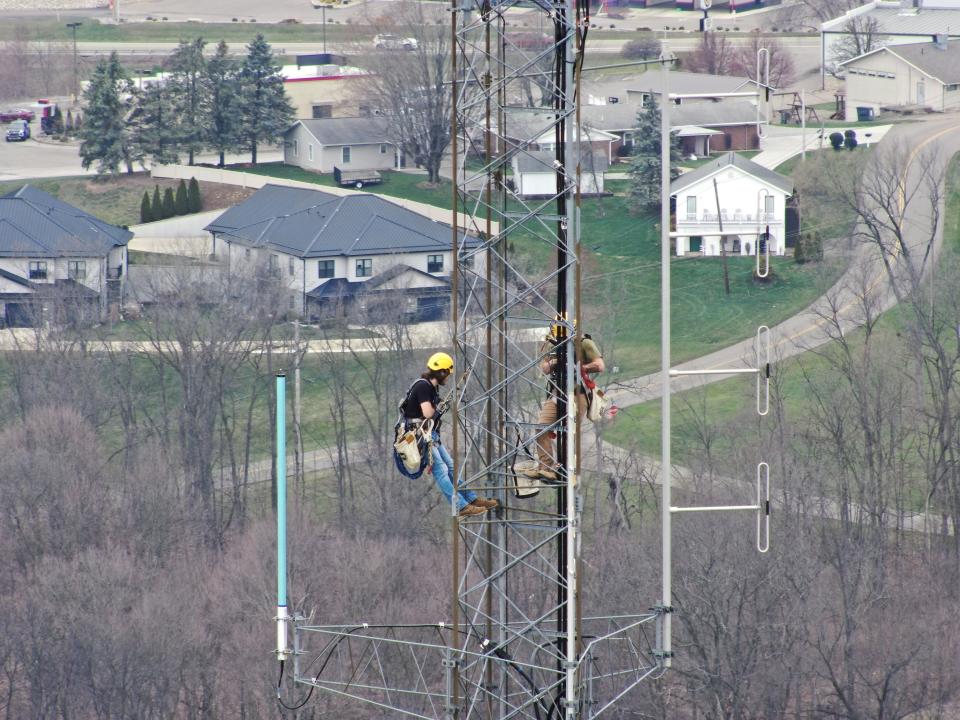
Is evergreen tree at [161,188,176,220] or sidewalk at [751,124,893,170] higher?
sidewalk at [751,124,893,170]

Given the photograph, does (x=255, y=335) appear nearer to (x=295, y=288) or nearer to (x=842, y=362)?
(x=295, y=288)

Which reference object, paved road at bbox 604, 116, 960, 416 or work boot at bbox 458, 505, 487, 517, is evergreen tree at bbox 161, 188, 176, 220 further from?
work boot at bbox 458, 505, 487, 517

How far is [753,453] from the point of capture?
5875 cm

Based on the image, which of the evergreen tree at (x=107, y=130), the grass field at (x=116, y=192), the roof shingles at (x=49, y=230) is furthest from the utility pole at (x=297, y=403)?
the evergreen tree at (x=107, y=130)

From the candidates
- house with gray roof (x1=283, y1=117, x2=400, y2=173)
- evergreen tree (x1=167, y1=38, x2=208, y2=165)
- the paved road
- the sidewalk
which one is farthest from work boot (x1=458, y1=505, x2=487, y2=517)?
evergreen tree (x1=167, y1=38, x2=208, y2=165)

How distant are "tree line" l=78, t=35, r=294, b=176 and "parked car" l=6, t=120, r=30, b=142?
10.5 meters

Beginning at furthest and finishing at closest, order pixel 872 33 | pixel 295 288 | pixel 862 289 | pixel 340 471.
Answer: pixel 872 33 < pixel 295 288 < pixel 862 289 < pixel 340 471

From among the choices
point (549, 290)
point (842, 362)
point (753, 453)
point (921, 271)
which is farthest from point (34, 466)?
point (921, 271)

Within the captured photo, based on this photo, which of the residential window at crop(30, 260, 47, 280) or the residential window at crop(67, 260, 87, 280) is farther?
the residential window at crop(30, 260, 47, 280)

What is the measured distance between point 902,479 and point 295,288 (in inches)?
1018

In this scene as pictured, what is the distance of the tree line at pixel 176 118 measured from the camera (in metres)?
94.4

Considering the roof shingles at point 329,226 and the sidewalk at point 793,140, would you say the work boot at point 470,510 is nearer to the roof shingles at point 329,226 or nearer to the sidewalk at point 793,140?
the roof shingles at point 329,226

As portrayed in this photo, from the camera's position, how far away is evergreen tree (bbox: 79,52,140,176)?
309 ft

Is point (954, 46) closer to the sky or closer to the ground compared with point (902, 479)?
closer to the sky
